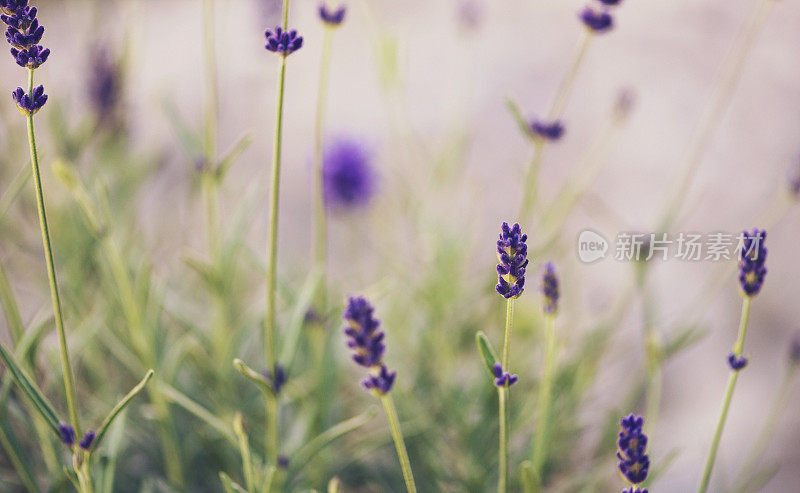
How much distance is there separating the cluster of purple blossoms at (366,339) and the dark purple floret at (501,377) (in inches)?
2.3

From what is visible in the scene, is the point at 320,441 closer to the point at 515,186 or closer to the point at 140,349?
the point at 140,349

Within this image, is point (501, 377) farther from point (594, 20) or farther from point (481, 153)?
point (481, 153)

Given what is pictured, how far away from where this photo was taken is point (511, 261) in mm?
296

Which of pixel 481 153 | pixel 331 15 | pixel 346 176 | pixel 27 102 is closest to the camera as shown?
pixel 27 102

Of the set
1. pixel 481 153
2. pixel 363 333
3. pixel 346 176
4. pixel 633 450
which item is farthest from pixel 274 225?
pixel 481 153

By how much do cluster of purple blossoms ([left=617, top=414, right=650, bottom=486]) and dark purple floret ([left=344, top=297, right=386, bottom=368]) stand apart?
13 centimetres

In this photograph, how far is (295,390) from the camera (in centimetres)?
61

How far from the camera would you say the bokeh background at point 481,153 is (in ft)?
2.59

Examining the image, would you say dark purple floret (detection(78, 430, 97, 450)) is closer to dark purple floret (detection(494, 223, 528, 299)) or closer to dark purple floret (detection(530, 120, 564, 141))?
dark purple floret (detection(494, 223, 528, 299))

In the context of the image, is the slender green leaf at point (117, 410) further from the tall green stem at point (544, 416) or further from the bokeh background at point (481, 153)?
the bokeh background at point (481, 153)

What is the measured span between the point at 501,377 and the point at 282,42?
20 centimetres

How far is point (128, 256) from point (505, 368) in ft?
1.68

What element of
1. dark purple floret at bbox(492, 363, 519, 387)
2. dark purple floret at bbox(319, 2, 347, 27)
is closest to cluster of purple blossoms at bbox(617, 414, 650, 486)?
dark purple floret at bbox(492, 363, 519, 387)

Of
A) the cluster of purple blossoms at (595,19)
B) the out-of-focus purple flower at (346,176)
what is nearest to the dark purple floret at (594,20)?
the cluster of purple blossoms at (595,19)
